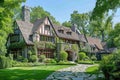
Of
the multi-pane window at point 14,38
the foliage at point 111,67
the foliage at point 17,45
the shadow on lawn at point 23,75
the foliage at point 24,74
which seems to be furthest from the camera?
the multi-pane window at point 14,38

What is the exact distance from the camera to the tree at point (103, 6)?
13.4 metres

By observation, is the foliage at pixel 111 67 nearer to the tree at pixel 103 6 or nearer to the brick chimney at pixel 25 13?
the tree at pixel 103 6

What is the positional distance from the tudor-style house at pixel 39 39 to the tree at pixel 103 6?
2315cm

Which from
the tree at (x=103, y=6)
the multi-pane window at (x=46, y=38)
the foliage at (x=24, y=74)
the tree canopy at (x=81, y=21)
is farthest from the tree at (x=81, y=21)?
the tree at (x=103, y=6)

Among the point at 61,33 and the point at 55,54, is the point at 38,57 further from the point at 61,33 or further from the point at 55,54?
the point at 61,33

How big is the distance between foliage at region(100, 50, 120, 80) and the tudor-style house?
2451 cm

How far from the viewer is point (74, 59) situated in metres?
44.0

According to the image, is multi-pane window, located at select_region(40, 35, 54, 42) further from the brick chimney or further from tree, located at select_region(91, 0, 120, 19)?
tree, located at select_region(91, 0, 120, 19)

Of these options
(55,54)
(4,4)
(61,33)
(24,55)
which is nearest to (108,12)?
(4,4)

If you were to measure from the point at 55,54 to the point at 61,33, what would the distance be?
5287mm

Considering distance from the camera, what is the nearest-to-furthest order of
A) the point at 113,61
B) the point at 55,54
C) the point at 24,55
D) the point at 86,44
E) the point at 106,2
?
the point at 113,61
the point at 106,2
the point at 24,55
the point at 55,54
the point at 86,44

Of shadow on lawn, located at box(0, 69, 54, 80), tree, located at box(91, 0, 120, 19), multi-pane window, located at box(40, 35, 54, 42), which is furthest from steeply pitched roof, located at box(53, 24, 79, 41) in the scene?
tree, located at box(91, 0, 120, 19)

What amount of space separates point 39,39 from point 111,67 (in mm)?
27457

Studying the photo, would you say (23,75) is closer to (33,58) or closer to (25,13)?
(33,58)
